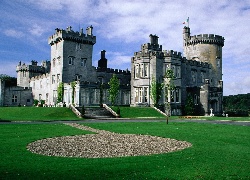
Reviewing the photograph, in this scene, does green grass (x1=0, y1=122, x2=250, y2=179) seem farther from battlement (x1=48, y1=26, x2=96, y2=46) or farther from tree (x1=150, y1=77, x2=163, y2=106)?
battlement (x1=48, y1=26, x2=96, y2=46)

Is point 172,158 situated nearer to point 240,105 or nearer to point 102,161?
point 102,161

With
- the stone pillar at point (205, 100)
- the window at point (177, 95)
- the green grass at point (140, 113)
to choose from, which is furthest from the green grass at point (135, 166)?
the window at point (177, 95)

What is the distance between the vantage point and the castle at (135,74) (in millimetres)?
51844

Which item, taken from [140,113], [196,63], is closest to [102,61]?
[196,63]

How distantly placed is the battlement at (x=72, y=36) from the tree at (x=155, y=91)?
54.3 feet

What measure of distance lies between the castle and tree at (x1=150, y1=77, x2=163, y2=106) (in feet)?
3.74

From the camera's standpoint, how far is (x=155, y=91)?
50.1 meters

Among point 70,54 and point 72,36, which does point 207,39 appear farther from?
point 70,54

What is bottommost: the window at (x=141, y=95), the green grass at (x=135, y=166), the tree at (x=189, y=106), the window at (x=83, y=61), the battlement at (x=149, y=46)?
the green grass at (x=135, y=166)

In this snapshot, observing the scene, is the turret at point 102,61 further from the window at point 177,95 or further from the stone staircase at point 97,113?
the stone staircase at point 97,113

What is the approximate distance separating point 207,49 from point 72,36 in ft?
102

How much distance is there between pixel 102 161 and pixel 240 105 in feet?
347

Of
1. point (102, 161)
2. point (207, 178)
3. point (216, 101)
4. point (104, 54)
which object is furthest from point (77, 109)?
point (207, 178)

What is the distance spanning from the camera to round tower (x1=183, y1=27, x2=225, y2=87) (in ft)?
211
